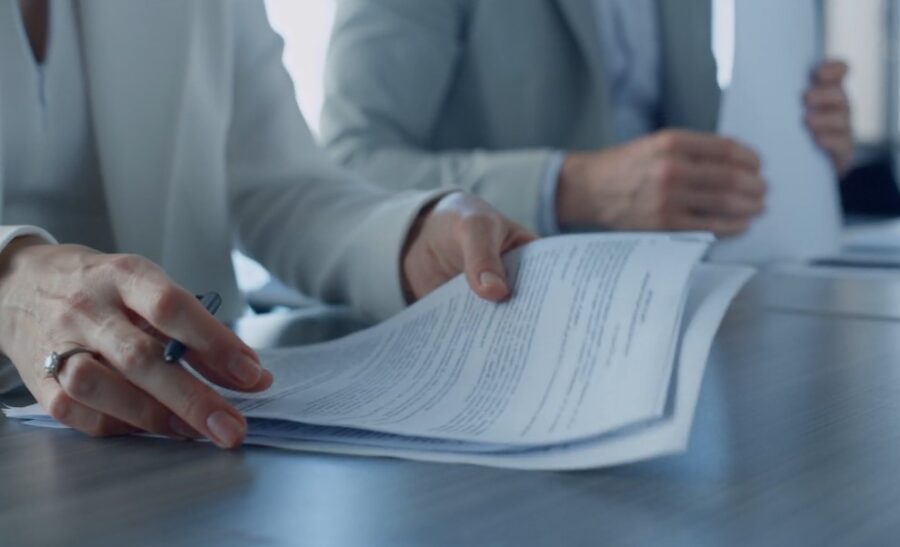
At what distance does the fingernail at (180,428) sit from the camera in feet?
1.91

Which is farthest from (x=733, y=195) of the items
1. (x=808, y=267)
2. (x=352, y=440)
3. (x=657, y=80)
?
(x=352, y=440)

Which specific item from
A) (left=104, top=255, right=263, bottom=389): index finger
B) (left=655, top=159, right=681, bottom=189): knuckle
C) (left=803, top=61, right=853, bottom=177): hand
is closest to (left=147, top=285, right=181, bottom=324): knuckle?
(left=104, top=255, right=263, bottom=389): index finger

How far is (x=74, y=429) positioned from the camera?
2.00ft

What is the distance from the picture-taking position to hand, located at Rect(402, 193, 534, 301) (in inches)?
29.0

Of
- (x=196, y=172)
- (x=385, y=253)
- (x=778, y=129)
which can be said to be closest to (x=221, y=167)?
(x=196, y=172)

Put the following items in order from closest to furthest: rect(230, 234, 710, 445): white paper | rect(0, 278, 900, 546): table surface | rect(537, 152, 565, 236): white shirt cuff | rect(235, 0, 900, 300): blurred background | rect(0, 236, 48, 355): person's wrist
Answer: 1. rect(0, 278, 900, 546): table surface
2. rect(230, 234, 710, 445): white paper
3. rect(0, 236, 48, 355): person's wrist
4. rect(537, 152, 565, 236): white shirt cuff
5. rect(235, 0, 900, 300): blurred background

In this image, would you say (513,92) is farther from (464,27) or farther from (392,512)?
(392,512)

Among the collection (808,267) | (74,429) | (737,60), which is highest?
(737,60)

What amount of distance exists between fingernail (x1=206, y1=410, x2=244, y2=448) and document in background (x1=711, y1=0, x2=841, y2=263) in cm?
87

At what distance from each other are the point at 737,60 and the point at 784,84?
0.08 metres

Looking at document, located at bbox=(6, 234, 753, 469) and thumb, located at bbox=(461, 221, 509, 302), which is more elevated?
thumb, located at bbox=(461, 221, 509, 302)

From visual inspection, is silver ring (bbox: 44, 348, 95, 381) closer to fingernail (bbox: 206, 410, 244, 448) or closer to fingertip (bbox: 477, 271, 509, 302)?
fingernail (bbox: 206, 410, 244, 448)

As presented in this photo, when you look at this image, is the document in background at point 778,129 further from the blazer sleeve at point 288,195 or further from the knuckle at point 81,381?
the knuckle at point 81,381

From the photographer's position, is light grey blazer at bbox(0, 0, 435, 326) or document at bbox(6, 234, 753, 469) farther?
light grey blazer at bbox(0, 0, 435, 326)
